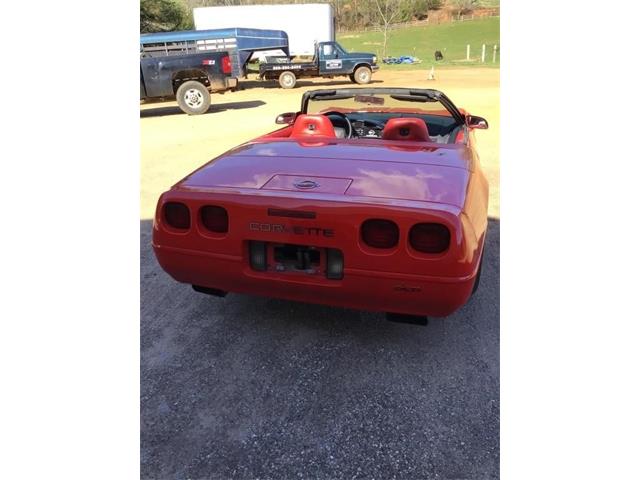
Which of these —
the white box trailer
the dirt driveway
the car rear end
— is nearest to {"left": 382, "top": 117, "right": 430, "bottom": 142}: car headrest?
the car rear end

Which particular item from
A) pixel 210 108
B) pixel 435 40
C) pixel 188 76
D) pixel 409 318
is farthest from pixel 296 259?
pixel 435 40

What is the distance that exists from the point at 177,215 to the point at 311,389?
1.11 meters

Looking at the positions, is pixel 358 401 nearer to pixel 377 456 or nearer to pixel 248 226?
pixel 377 456

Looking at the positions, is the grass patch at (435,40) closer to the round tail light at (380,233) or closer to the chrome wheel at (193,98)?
the chrome wheel at (193,98)

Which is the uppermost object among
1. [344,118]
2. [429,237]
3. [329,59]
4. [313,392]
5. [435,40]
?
[435,40]

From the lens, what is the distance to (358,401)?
6.45ft

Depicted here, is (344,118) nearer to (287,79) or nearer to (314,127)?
(314,127)

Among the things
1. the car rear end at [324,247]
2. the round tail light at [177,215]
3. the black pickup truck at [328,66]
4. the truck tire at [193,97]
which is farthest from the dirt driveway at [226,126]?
the car rear end at [324,247]

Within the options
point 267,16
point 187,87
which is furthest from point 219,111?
point 267,16

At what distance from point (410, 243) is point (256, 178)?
88 cm

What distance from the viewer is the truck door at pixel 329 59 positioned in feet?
57.2

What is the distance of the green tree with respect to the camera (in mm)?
26156

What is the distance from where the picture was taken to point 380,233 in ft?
6.30

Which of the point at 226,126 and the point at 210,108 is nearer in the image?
the point at 226,126
